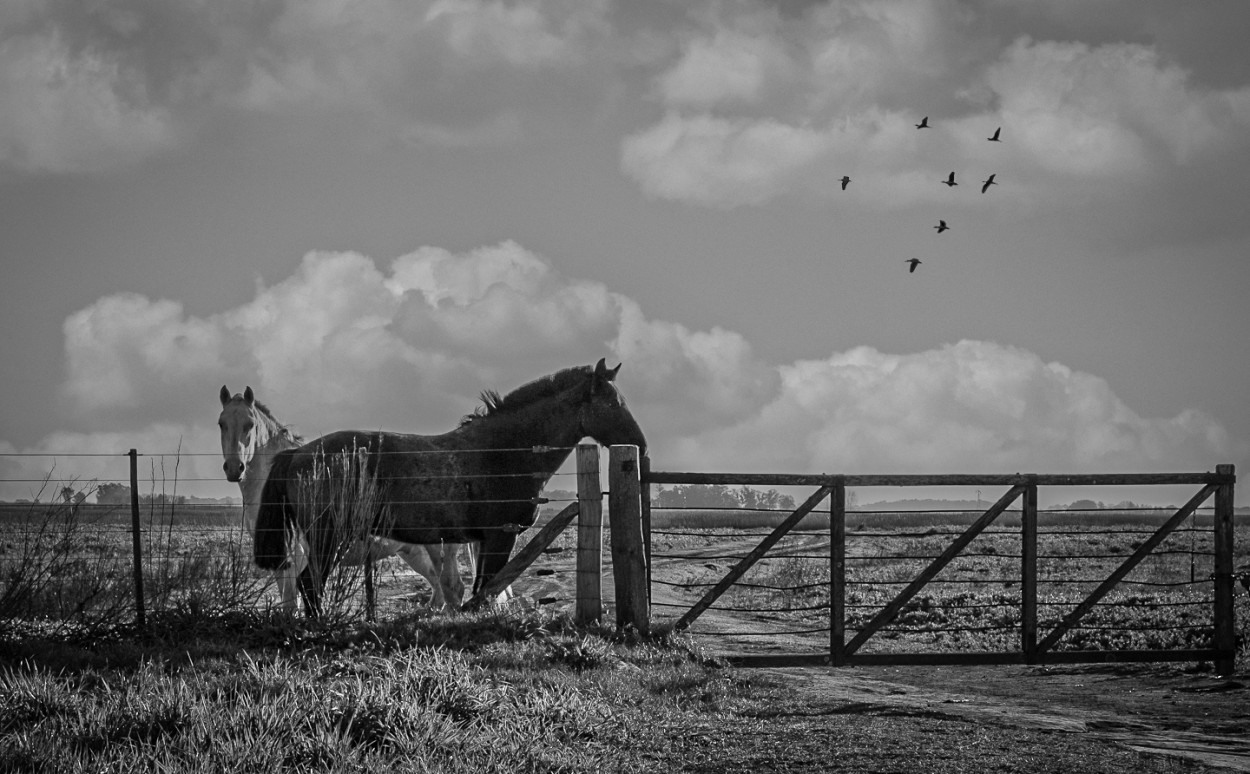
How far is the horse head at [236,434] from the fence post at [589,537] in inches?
200

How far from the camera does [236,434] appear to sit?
13.9 m

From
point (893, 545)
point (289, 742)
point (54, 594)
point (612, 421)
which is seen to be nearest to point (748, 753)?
point (289, 742)

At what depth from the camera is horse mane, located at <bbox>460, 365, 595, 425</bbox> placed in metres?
12.7

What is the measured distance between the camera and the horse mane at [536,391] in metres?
12.7

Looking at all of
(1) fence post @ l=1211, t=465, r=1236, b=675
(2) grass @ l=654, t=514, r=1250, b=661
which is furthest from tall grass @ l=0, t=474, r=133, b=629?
(1) fence post @ l=1211, t=465, r=1236, b=675

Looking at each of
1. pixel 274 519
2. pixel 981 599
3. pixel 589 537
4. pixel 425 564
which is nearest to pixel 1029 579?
pixel 589 537

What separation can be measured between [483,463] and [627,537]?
2.50m

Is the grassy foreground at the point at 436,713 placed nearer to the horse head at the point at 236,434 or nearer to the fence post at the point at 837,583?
the fence post at the point at 837,583

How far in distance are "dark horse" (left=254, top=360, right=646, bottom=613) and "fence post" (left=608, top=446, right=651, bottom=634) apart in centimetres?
152

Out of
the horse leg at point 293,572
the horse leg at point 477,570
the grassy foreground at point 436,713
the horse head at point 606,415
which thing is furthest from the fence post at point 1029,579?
the horse leg at point 293,572

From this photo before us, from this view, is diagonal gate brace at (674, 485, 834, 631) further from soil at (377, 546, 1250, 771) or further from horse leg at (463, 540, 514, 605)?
horse leg at (463, 540, 514, 605)

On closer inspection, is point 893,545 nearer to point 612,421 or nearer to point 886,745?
point 612,421

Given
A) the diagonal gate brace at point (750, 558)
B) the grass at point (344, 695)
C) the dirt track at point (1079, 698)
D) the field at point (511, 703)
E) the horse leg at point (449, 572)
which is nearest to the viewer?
the grass at point (344, 695)

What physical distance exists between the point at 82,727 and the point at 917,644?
1011 centimetres
